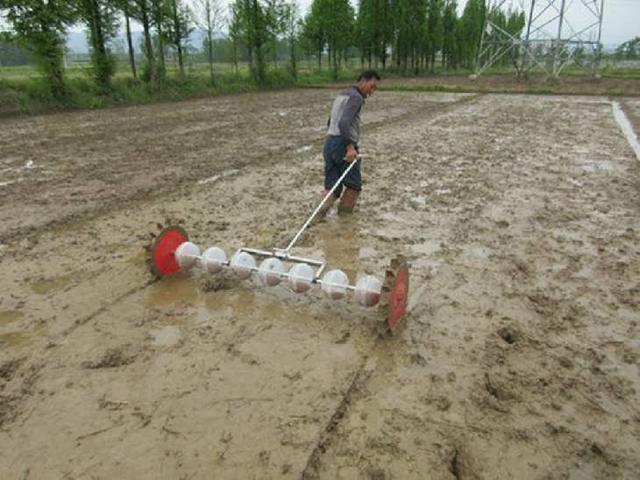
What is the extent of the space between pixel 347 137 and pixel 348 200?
3.10 feet

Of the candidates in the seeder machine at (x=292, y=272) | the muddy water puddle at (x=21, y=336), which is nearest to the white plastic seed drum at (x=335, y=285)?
the seeder machine at (x=292, y=272)

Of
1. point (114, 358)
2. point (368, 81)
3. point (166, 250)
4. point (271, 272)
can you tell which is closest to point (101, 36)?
point (368, 81)

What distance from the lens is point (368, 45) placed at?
40.7 m

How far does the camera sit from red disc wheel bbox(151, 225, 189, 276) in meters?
4.54

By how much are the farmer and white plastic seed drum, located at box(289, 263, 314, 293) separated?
2.18 meters

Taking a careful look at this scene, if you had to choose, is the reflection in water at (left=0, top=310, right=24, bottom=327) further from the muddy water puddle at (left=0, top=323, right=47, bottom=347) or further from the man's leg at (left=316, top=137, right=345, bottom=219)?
the man's leg at (left=316, top=137, right=345, bottom=219)

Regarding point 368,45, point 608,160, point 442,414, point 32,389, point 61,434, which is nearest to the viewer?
point 61,434

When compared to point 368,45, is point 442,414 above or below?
below

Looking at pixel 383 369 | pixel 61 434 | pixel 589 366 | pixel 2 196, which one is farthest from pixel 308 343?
pixel 2 196

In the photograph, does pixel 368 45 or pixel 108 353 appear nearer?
pixel 108 353

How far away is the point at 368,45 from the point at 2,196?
3780 cm

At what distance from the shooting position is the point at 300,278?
4031 mm

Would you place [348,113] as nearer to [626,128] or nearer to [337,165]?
[337,165]

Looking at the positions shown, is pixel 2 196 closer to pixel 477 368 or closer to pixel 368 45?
A: pixel 477 368
